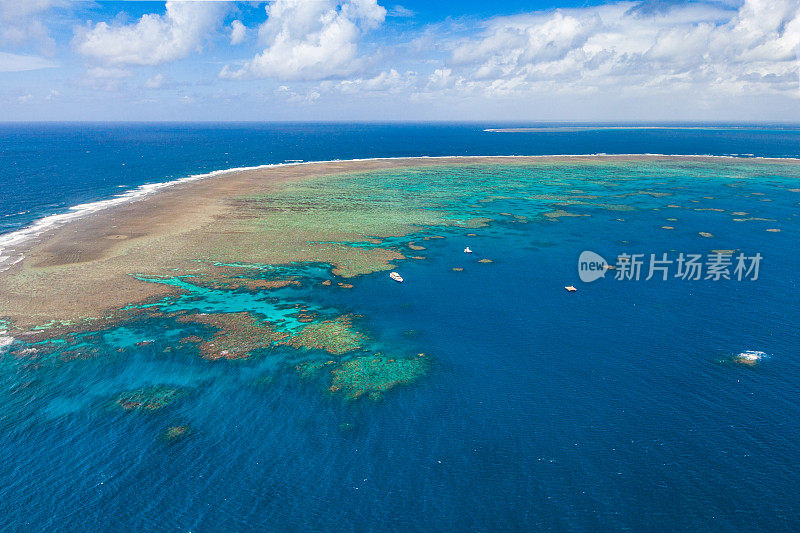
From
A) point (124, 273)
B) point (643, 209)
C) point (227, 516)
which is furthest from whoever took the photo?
point (643, 209)

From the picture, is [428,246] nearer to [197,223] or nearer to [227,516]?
[197,223]

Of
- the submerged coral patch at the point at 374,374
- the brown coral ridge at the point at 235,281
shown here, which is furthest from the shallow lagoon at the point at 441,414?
the brown coral ridge at the point at 235,281

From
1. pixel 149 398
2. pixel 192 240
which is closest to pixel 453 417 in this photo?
pixel 149 398

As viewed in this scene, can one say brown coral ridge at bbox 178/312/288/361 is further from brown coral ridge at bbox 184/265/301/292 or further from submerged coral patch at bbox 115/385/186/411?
brown coral ridge at bbox 184/265/301/292

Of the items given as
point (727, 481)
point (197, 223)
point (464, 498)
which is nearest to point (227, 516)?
point (464, 498)
